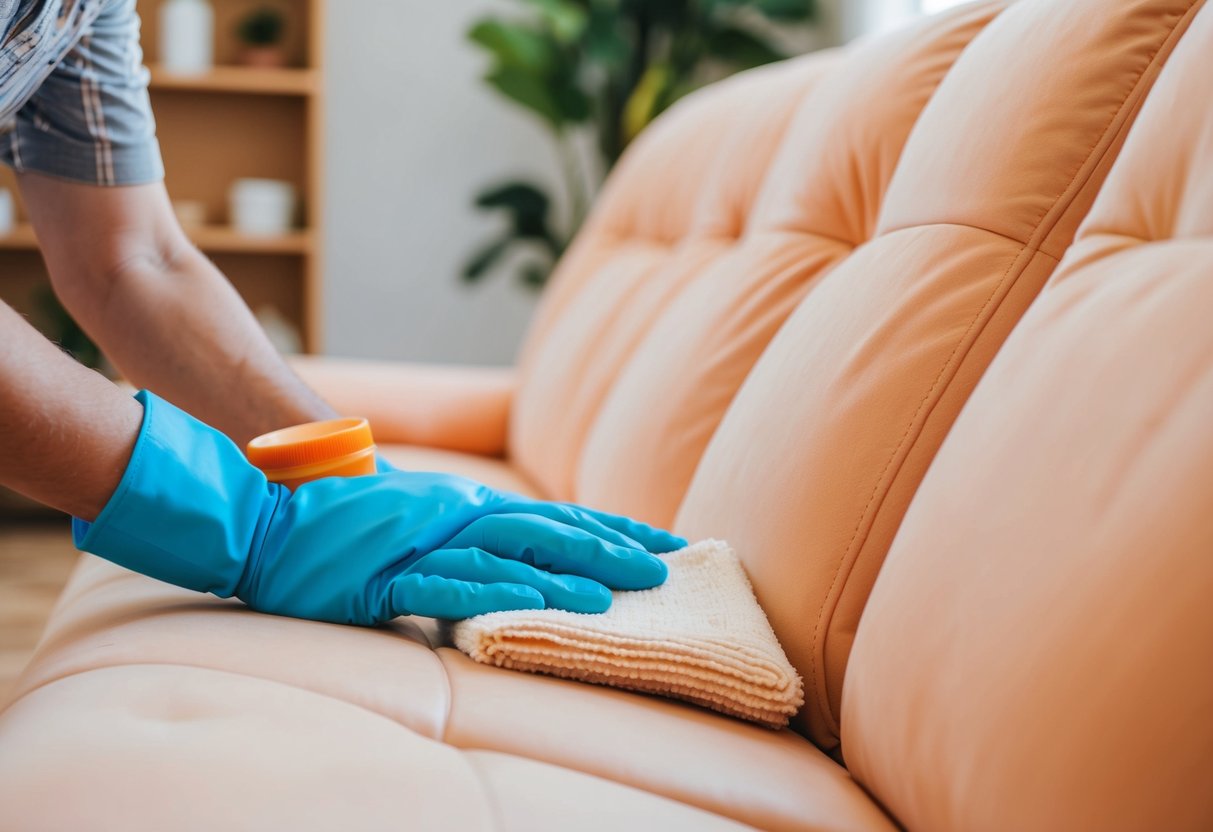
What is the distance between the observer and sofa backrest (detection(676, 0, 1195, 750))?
82 cm

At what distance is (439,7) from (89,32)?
2.57 metres

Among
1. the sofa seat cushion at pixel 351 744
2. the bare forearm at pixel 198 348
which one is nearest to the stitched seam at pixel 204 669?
the sofa seat cushion at pixel 351 744

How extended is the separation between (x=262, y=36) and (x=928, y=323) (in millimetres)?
2840

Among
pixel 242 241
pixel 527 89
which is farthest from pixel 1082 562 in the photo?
pixel 242 241

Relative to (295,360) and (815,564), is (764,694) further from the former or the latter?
(295,360)

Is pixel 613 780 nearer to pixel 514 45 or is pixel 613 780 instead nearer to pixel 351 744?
pixel 351 744

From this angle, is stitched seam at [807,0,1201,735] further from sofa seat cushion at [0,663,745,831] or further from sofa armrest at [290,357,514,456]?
sofa armrest at [290,357,514,456]

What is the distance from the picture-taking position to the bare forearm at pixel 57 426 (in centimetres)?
74

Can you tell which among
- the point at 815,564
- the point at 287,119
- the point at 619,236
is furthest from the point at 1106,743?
the point at 287,119

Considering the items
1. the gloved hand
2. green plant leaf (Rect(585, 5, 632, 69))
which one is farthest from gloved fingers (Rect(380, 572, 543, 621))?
green plant leaf (Rect(585, 5, 632, 69))

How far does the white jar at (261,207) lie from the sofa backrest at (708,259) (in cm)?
145

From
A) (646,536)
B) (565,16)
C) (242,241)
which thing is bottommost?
(242,241)

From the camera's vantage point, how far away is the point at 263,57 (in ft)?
10.7

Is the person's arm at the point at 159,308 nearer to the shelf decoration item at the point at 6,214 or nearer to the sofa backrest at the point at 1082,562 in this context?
the sofa backrest at the point at 1082,562
